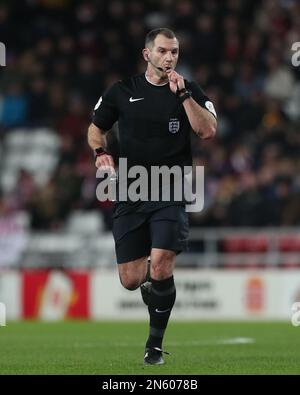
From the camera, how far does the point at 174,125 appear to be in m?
9.45

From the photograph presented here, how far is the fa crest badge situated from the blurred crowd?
980 centimetres

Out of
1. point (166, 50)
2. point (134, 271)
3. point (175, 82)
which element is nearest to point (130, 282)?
point (134, 271)

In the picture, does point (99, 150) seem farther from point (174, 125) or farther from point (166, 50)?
point (166, 50)

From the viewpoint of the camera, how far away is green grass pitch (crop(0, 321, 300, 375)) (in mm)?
8883

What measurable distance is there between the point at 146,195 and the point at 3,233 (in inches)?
456

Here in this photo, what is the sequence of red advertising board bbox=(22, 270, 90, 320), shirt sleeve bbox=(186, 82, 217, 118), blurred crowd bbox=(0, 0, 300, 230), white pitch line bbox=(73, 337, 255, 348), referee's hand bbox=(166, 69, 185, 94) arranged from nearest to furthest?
referee's hand bbox=(166, 69, 185, 94), shirt sleeve bbox=(186, 82, 217, 118), white pitch line bbox=(73, 337, 255, 348), blurred crowd bbox=(0, 0, 300, 230), red advertising board bbox=(22, 270, 90, 320)

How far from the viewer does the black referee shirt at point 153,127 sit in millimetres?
9453

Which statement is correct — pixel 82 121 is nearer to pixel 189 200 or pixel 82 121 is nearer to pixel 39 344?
pixel 39 344

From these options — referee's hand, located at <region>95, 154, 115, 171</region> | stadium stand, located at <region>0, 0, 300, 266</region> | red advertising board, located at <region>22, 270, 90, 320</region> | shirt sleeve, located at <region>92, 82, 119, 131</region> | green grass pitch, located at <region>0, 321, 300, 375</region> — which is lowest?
green grass pitch, located at <region>0, 321, 300, 375</region>

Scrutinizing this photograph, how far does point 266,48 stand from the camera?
2302 centimetres

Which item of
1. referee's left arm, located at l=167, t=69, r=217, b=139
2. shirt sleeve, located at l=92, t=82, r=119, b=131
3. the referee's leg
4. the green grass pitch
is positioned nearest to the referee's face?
referee's left arm, located at l=167, t=69, r=217, b=139

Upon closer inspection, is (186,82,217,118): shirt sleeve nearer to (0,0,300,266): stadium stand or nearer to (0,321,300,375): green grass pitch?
(0,321,300,375): green grass pitch
